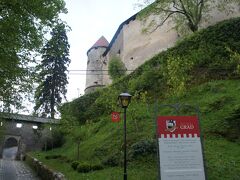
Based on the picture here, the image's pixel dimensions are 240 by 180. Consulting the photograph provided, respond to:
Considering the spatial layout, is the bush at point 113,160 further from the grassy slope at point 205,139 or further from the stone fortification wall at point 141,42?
the stone fortification wall at point 141,42

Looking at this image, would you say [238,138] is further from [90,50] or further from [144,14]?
[90,50]

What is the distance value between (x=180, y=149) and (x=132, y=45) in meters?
28.9

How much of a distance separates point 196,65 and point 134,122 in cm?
655

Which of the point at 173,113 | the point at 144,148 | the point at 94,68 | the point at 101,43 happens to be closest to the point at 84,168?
the point at 144,148

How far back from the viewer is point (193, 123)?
6266mm

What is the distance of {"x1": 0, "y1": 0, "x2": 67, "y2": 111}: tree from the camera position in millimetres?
8555

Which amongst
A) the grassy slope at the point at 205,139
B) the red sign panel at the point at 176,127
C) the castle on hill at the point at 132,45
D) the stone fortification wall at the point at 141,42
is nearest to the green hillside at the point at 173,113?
the grassy slope at the point at 205,139

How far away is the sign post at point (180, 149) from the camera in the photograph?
19.2ft

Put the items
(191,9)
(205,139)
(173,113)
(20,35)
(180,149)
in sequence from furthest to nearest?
(191,9), (173,113), (205,139), (20,35), (180,149)

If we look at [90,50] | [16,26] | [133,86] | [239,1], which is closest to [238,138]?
[16,26]

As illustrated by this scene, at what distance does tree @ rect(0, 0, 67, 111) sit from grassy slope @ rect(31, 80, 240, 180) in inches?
154

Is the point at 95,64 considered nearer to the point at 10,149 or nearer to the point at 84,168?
the point at 10,149

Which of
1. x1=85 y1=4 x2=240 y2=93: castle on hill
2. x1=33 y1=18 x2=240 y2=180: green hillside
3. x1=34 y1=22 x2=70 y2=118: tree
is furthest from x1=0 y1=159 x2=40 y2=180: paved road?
x1=34 y1=22 x2=70 y2=118: tree

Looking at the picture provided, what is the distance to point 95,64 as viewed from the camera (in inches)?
1779
